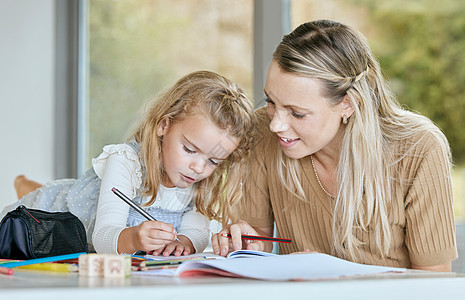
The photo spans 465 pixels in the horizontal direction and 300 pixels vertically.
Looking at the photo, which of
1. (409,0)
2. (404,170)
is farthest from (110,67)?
(404,170)

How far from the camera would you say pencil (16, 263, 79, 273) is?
81 cm

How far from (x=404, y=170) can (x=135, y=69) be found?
2.11 meters

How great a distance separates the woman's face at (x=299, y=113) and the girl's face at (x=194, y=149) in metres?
0.19

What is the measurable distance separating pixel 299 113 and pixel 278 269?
0.61 m

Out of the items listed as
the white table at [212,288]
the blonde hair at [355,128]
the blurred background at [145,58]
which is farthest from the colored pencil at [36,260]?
the blurred background at [145,58]

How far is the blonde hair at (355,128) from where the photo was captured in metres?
1.31

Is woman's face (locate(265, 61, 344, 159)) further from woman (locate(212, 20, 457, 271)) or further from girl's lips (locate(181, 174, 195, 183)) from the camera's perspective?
girl's lips (locate(181, 174, 195, 183))

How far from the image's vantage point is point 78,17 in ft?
11.1

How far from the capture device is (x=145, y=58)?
3.06 meters

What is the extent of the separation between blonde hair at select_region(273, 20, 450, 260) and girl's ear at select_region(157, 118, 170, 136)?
1.29 ft

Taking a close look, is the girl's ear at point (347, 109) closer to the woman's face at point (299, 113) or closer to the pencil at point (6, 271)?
the woman's face at point (299, 113)

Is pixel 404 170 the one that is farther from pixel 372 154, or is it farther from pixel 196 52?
pixel 196 52

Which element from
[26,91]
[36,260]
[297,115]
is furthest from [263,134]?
[26,91]

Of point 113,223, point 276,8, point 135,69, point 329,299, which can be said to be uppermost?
point 276,8
